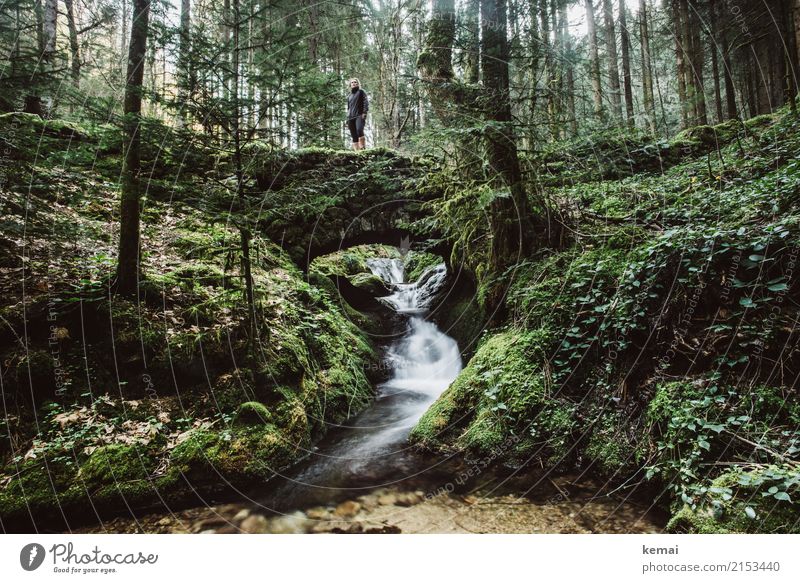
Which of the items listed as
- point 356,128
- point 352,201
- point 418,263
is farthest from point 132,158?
point 418,263

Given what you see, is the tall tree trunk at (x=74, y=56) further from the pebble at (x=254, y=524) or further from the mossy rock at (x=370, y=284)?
the mossy rock at (x=370, y=284)

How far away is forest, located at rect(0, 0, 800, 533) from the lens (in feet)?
10.4

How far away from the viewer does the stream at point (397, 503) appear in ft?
10.3

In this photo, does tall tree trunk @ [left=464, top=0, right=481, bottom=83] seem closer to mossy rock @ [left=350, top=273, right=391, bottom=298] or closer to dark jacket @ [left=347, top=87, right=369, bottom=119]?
dark jacket @ [left=347, top=87, right=369, bottom=119]

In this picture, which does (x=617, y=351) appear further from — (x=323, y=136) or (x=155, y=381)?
(x=155, y=381)

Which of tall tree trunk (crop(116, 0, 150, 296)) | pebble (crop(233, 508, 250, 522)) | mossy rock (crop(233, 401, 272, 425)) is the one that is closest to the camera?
pebble (crop(233, 508, 250, 522))

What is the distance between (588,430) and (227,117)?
572 centimetres

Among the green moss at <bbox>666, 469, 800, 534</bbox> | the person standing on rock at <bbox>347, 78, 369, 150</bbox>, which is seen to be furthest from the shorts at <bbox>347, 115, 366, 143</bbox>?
the green moss at <bbox>666, 469, 800, 534</bbox>

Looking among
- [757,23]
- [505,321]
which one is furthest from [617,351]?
[757,23]

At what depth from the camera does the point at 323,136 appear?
16.0 ft
